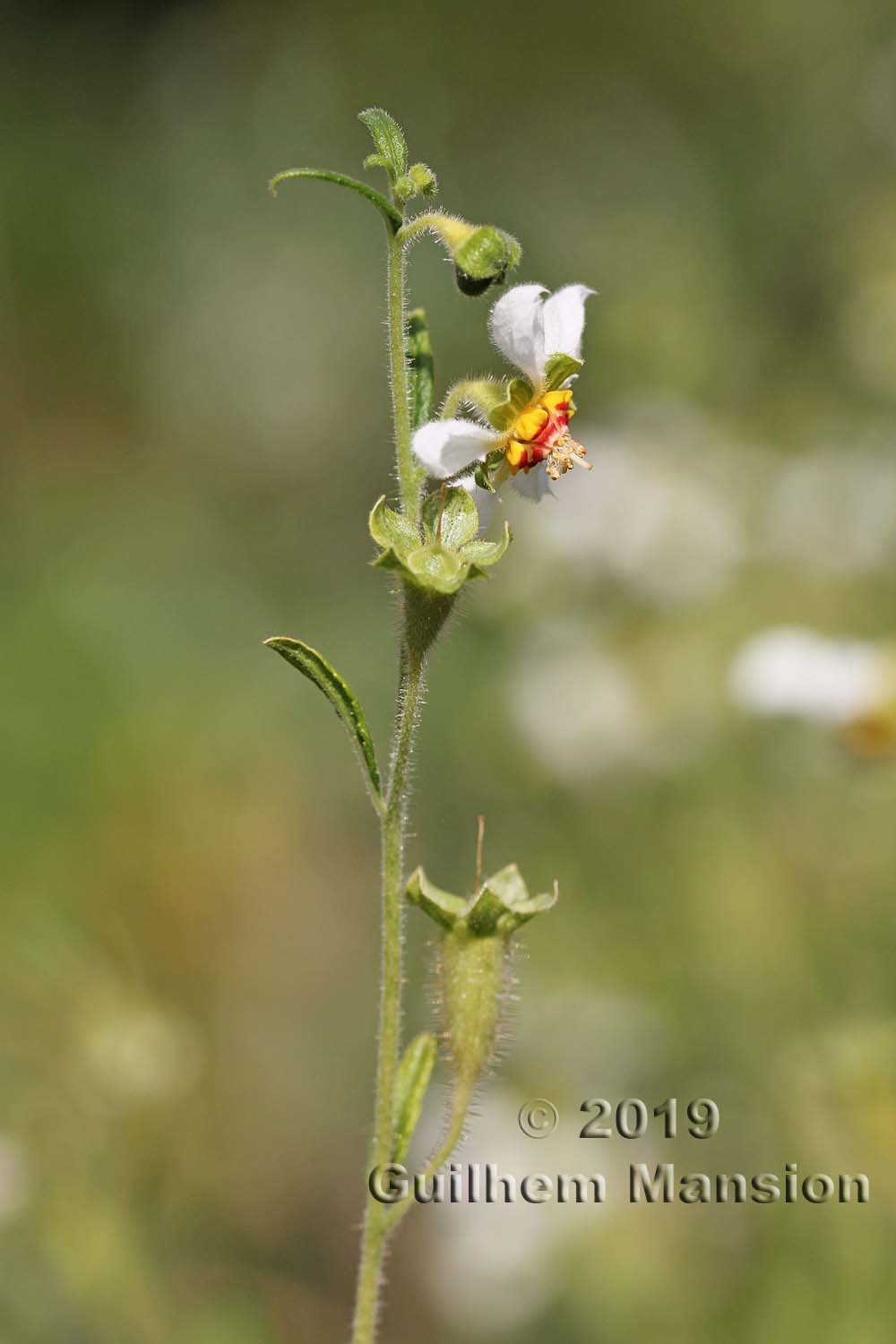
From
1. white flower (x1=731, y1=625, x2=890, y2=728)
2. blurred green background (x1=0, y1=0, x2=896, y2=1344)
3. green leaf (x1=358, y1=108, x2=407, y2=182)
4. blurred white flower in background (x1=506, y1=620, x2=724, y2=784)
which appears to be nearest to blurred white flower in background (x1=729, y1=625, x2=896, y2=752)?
white flower (x1=731, y1=625, x2=890, y2=728)

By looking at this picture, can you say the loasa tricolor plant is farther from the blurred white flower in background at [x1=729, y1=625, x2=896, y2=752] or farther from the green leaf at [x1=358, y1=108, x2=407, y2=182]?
the blurred white flower in background at [x1=729, y1=625, x2=896, y2=752]

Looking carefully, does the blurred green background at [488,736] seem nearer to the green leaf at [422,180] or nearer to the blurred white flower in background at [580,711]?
the blurred white flower in background at [580,711]

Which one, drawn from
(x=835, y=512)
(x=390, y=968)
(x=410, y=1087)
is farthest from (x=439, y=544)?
(x=835, y=512)

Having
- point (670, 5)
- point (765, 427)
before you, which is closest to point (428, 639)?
point (765, 427)

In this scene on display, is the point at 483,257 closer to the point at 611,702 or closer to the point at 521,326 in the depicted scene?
the point at 521,326

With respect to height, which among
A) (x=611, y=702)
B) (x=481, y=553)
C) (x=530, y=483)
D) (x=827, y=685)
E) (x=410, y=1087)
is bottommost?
Answer: (x=410, y=1087)

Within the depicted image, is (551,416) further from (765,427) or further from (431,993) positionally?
(765,427)
